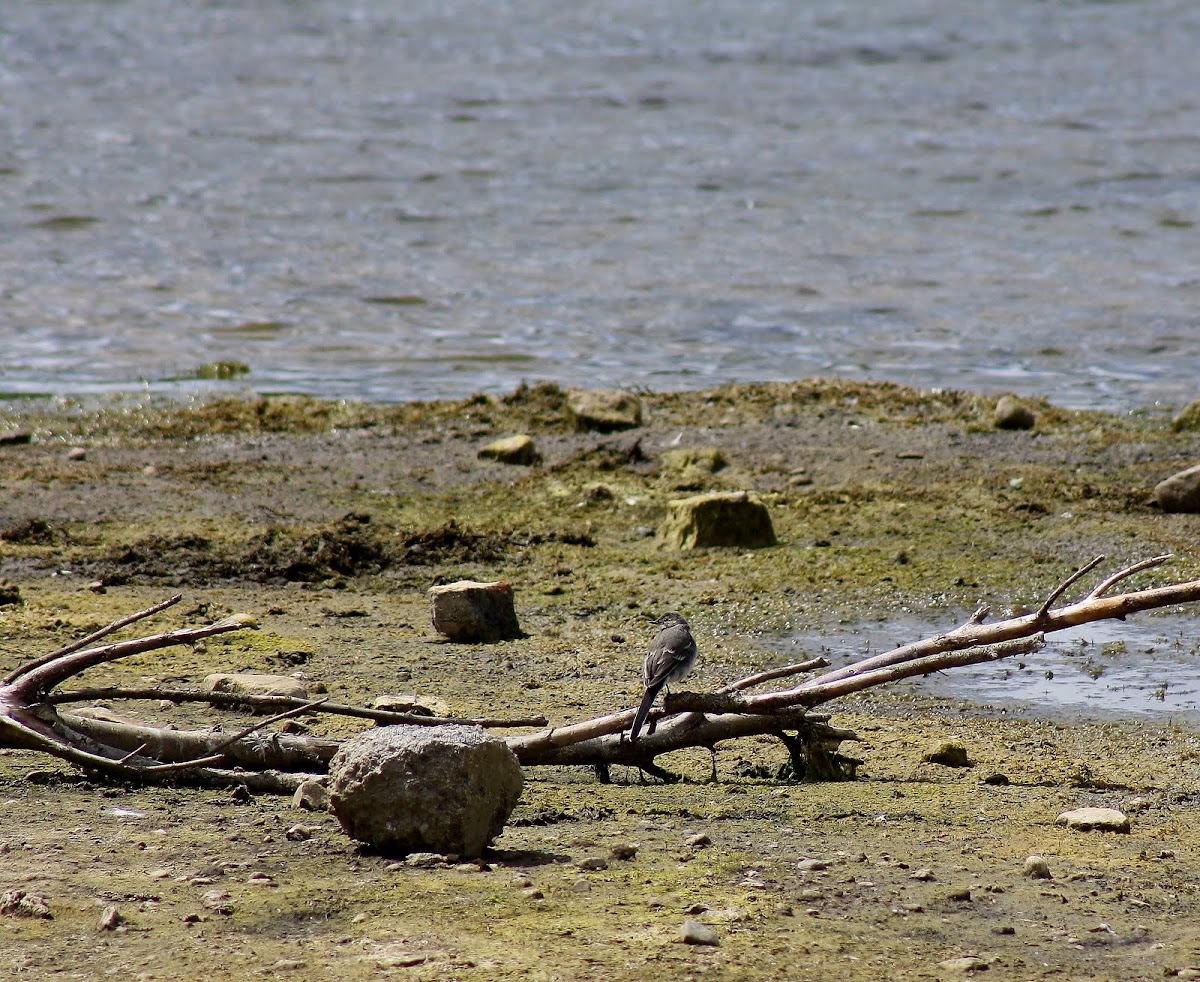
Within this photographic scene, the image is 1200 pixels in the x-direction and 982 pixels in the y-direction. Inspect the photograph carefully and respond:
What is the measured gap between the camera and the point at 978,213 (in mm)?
17406

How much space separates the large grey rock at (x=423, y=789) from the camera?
372 centimetres

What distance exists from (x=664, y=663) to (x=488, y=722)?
0.59m

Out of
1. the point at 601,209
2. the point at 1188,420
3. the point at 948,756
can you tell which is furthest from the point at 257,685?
the point at 601,209

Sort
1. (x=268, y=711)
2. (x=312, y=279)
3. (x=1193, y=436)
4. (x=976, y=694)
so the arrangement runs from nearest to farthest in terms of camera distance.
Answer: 1. (x=268, y=711)
2. (x=976, y=694)
3. (x=1193, y=436)
4. (x=312, y=279)

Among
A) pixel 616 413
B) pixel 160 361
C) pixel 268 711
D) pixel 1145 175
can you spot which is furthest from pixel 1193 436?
pixel 1145 175

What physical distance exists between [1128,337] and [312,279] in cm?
673

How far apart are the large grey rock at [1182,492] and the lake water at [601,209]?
294cm

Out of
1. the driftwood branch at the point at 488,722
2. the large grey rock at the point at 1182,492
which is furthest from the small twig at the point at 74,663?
the large grey rock at the point at 1182,492

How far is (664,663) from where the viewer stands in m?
4.52

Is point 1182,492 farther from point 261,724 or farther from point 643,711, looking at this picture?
point 261,724

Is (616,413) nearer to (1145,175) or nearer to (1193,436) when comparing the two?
(1193,436)

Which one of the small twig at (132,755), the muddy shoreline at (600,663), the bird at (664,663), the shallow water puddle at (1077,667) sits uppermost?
the bird at (664,663)

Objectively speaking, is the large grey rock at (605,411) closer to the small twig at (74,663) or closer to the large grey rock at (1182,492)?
the large grey rock at (1182,492)

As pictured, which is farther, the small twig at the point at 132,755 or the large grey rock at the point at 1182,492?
the large grey rock at the point at 1182,492
